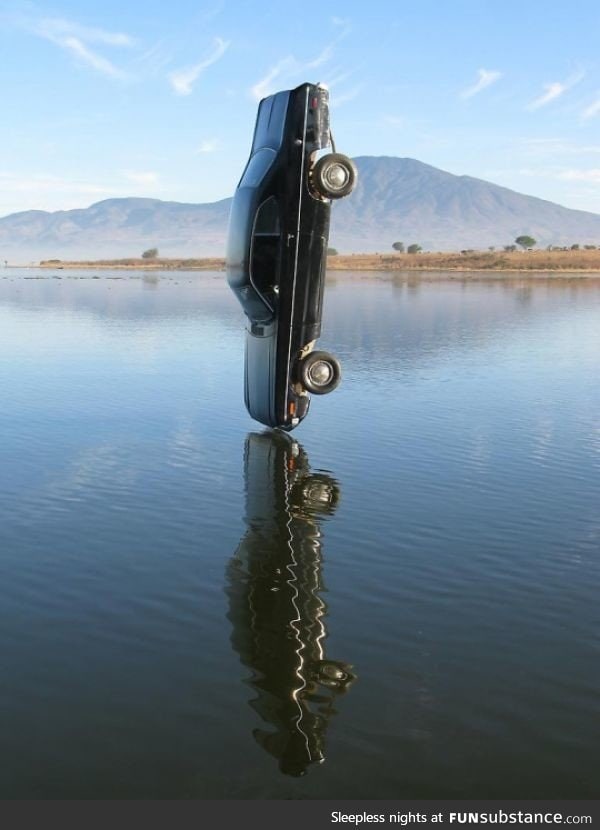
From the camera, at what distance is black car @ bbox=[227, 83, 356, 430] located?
14.9m

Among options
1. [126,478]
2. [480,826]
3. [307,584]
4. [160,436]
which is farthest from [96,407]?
[480,826]

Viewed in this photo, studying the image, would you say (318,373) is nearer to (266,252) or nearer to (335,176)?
(266,252)

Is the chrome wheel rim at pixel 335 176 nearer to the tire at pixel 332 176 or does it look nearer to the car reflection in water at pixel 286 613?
the tire at pixel 332 176

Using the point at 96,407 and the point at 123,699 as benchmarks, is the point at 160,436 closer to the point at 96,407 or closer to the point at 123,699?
the point at 96,407

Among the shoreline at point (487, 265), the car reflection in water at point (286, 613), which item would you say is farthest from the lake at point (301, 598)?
the shoreline at point (487, 265)

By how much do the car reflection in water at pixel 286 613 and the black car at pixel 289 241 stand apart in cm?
165

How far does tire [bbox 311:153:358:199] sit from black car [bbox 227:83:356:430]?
0.02 meters

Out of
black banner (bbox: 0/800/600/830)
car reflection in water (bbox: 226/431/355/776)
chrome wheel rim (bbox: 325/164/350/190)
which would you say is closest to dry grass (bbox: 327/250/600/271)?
chrome wheel rim (bbox: 325/164/350/190)

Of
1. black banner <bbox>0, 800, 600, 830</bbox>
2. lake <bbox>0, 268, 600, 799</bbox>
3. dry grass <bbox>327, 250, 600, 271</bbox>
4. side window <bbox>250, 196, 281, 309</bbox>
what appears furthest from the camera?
dry grass <bbox>327, 250, 600, 271</bbox>

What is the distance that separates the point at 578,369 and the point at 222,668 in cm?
2251

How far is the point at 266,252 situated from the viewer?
→ 49.9 ft

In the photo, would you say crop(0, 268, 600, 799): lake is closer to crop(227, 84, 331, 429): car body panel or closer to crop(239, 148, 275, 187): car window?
crop(227, 84, 331, 429): car body panel

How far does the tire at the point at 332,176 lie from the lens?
14.8 meters

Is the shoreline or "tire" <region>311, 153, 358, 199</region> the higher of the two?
"tire" <region>311, 153, 358, 199</region>
